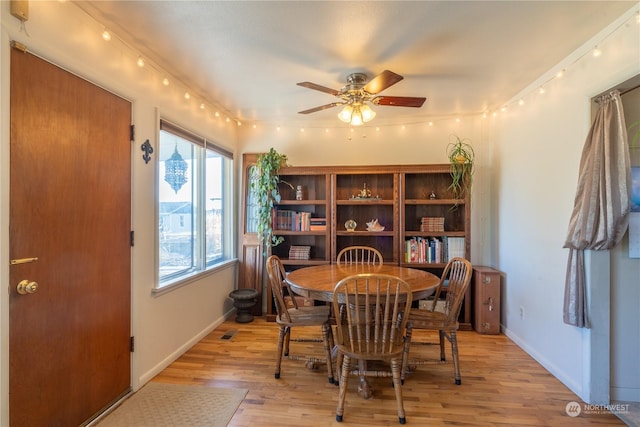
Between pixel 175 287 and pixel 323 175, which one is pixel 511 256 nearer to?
pixel 323 175

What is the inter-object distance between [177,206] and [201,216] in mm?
400

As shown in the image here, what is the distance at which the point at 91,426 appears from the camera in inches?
73.7

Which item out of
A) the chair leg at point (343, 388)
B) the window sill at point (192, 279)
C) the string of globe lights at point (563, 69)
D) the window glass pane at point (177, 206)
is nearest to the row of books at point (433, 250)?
the string of globe lights at point (563, 69)

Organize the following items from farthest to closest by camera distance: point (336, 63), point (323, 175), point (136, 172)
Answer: point (323, 175), point (336, 63), point (136, 172)

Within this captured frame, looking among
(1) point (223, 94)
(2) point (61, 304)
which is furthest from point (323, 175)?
(2) point (61, 304)

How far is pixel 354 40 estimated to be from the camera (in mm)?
2129

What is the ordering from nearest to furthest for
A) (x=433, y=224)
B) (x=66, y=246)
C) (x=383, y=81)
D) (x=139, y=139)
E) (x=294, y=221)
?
(x=66, y=246), (x=383, y=81), (x=139, y=139), (x=433, y=224), (x=294, y=221)

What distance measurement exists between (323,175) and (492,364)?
8.78 ft

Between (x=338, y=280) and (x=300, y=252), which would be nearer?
(x=338, y=280)

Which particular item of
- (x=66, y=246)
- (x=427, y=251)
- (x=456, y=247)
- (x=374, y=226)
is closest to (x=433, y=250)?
(x=427, y=251)

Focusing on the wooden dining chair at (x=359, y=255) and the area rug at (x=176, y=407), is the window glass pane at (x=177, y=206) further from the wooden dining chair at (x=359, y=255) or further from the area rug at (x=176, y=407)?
the wooden dining chair at (x=359, y=255)

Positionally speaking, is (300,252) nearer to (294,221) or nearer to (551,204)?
(294,221)

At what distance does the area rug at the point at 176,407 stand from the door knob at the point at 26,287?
0.99m

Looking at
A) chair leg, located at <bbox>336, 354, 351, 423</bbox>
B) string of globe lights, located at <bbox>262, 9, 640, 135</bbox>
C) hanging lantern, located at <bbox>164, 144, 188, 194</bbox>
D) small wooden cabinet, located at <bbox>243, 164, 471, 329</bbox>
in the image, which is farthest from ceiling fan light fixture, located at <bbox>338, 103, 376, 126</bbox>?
chair leg, located at <bbox>336, 354, 351, 423</bbox>
